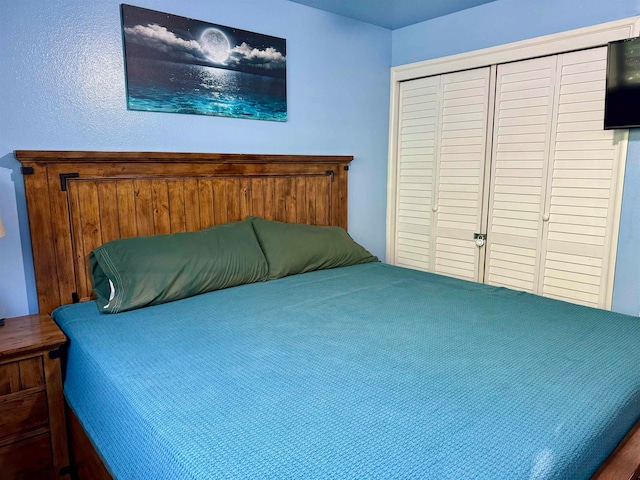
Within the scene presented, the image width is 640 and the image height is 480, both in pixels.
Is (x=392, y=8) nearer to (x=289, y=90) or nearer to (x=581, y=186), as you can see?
(x=289, y=90)

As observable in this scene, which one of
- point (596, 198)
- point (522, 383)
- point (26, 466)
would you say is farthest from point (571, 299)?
point (26, 466)

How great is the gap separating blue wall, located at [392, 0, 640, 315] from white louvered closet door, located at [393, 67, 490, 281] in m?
0.22

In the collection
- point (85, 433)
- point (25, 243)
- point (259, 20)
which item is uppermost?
point (259, 20)

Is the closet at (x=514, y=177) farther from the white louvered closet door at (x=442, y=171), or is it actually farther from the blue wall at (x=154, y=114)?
the blue wall at (x=154, y=114)

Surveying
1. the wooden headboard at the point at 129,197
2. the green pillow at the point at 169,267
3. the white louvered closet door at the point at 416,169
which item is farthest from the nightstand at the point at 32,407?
the white louvered closet door at the point at 416,169

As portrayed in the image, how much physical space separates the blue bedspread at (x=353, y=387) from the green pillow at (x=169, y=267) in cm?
10

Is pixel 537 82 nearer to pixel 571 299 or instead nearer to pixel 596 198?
pixel 596 198

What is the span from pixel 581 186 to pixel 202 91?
222 centimetres

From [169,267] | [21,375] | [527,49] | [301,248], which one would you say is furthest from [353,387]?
[527,49]

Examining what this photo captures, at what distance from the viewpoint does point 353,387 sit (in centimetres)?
127

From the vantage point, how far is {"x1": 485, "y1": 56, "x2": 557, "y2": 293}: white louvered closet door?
8.95ft

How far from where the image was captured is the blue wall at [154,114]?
1.99m

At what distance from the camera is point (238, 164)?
106 inches

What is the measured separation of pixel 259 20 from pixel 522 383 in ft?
7.92
